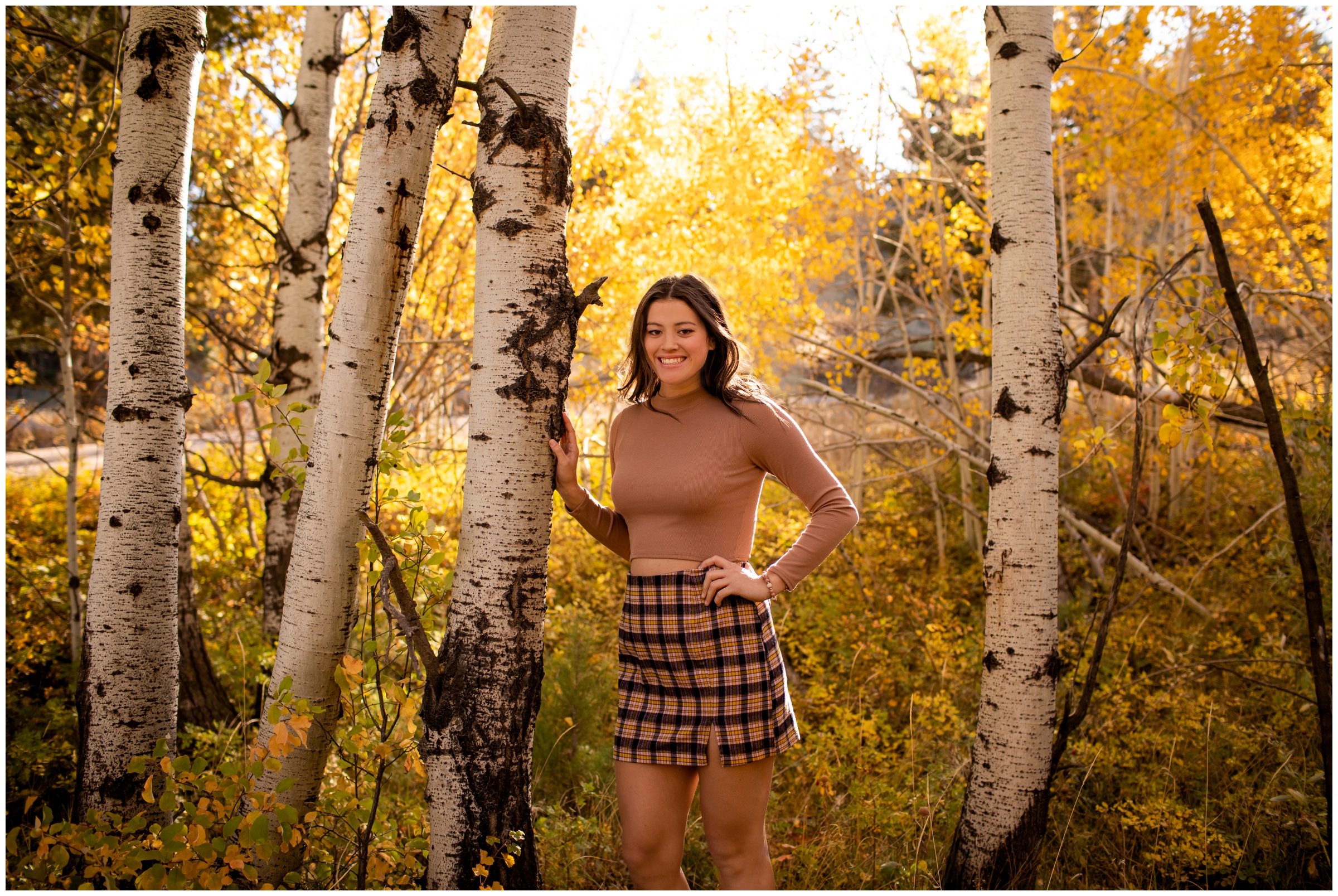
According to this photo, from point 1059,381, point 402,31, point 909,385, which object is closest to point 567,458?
point 402,31

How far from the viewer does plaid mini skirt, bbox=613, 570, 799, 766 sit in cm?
193

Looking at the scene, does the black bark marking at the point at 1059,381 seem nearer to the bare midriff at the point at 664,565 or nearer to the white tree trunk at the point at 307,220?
the bare midriff at the point at 664,565

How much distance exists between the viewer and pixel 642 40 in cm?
705

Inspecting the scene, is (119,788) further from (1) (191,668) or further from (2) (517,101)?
(2) (517,101)

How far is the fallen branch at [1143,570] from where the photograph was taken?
4.37m

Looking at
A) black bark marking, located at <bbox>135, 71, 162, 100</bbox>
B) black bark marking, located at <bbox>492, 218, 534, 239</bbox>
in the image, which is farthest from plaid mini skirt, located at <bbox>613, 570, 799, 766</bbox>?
black bark marking, located at <bbox>135, 71, 162, 100</bbox>

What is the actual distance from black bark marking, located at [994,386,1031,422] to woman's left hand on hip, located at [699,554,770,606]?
3.72ft

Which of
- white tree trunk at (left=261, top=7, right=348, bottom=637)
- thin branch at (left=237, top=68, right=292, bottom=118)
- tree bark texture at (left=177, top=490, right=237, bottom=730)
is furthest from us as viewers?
white tree trunk at (left=261, top=7, right=348, bottom=637)

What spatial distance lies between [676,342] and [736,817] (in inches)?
51.1

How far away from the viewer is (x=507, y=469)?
1.92 meters

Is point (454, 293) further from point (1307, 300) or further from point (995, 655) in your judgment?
point (1307, 300)

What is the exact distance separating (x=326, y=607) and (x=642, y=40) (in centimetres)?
673

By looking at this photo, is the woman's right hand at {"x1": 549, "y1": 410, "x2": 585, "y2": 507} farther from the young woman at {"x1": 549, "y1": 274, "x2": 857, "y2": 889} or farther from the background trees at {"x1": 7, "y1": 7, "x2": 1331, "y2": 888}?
the background trees at {"x1": 7, "y1": 7, "x2": 1331, "y2": 888}

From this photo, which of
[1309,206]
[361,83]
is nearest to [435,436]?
[361,83]
